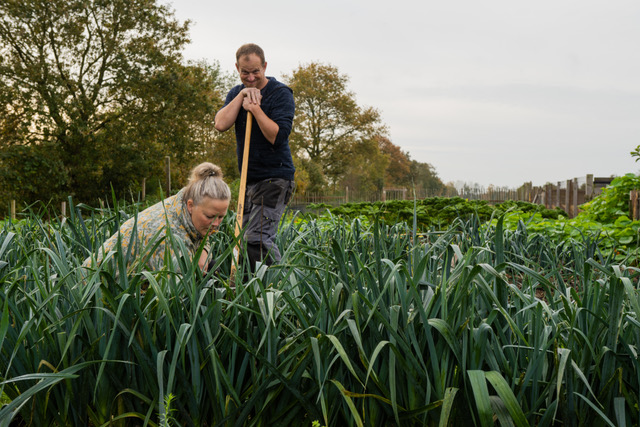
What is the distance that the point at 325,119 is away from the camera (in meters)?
36.3

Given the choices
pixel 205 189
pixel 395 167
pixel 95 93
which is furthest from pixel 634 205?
pixel 395 167

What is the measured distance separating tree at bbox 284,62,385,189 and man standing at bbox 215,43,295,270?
103 feet

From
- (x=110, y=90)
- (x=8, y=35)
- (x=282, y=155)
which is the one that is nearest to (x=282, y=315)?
(x=282, y=155)

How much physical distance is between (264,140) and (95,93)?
60.8ft

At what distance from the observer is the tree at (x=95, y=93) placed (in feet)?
61.7

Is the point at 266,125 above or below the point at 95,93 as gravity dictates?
below

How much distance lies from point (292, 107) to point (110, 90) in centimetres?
1856

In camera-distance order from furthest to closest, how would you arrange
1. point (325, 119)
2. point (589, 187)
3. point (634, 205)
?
point (325, 119) < point (589, 187) < point (634, 205)

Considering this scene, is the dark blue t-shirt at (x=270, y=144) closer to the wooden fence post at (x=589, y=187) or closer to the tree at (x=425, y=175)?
the wooden fence post at (x=589, y=187)

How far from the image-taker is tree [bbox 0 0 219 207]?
18797mm

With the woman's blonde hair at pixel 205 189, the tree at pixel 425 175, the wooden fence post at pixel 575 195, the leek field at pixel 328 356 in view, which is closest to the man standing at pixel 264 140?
the woman's blonde hair at pixel 205 189

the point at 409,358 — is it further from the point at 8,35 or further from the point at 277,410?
the point at 8,35

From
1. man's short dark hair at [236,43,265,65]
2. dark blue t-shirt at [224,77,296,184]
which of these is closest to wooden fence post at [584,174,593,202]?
dark blue t-shirt at [224,77,296,184]

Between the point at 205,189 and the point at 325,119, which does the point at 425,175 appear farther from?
the point at 205,189
